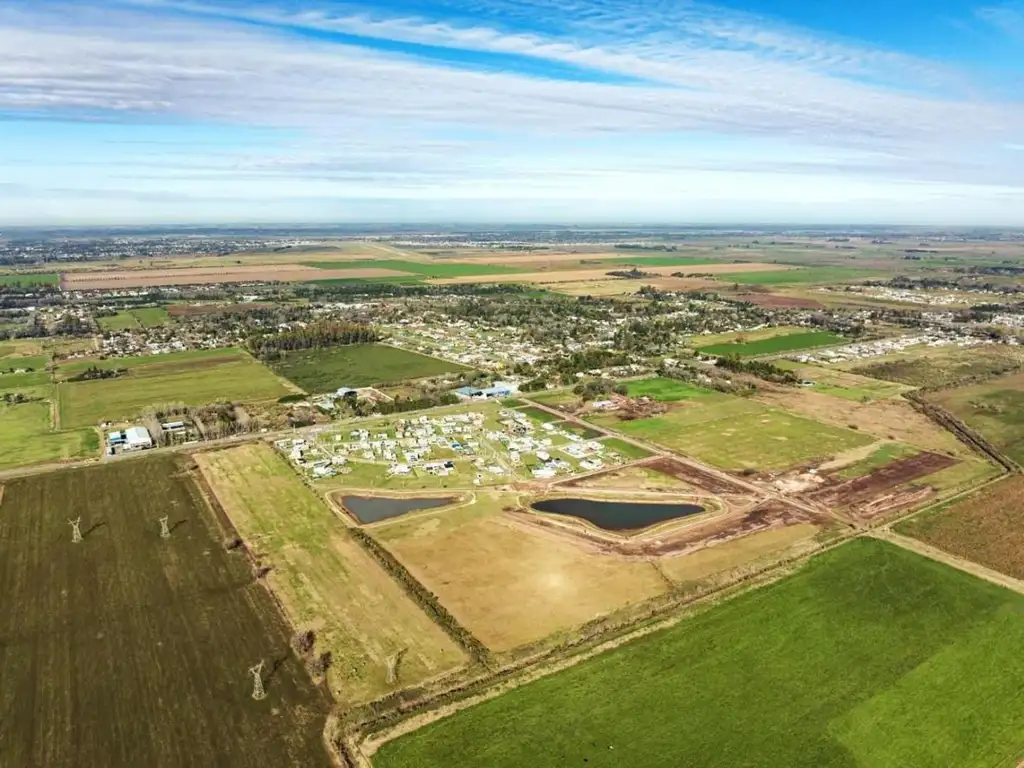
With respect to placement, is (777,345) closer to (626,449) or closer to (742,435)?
(742,435)

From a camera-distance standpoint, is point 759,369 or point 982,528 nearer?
point 982,528

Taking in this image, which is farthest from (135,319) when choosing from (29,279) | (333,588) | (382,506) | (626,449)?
(333,588)

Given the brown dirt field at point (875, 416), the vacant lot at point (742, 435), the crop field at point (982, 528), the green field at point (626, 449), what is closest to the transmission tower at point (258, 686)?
the green field at point (626, 449)

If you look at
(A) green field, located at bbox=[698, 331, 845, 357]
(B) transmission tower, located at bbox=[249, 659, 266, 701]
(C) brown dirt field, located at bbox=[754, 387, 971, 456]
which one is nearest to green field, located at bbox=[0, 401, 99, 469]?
(B) transmission tower, located at bbox=[249, 659, 266, 701]

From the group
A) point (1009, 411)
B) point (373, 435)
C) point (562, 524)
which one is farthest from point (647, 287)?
point (562, 524)

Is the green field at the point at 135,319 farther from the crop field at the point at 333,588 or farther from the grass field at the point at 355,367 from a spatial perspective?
the crop field at the point at 333,588

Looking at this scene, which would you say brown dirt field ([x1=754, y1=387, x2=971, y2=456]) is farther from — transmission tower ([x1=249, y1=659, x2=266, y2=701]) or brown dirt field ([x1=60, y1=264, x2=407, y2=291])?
brown dirt field ([x1=60, y1=264, x2=407, y2=291])
